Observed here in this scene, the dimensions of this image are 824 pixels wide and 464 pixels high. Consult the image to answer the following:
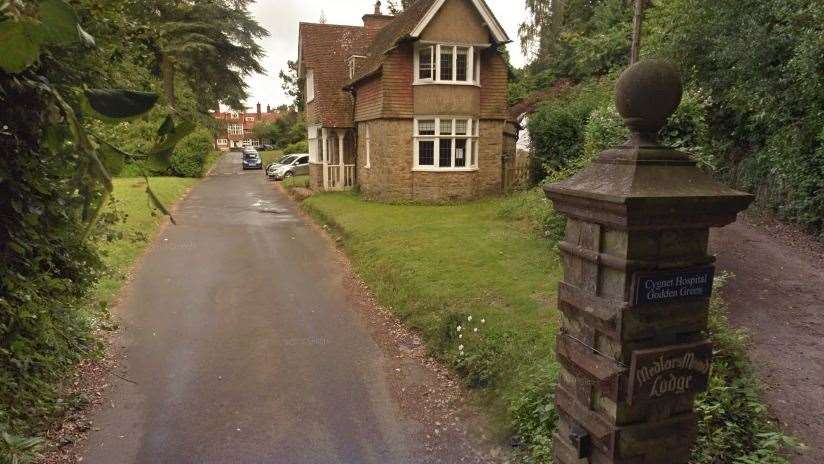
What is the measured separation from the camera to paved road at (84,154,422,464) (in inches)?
226

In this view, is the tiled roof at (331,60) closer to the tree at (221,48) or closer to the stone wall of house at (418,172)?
the stone wall of house at (418,172)

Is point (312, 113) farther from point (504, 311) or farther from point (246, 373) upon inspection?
point (246, 373)

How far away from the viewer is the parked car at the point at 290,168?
35250mm

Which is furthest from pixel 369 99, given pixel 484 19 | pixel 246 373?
pixel 246 373

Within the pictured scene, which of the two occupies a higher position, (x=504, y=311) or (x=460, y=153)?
(x=460, y=153)

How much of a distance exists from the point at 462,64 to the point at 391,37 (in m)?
3.76

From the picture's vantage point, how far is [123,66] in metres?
5.42

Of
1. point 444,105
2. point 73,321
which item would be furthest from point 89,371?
point 444,105

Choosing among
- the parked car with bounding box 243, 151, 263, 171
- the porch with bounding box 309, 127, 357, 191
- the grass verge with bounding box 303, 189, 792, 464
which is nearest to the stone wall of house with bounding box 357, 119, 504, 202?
the grass verge with bounding box 303, 189, 792, 464

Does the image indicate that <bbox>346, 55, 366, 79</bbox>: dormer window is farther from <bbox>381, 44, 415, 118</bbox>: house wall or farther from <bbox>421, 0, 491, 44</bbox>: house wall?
<bbox>421, 0, 491, 44</bbox>: house wall

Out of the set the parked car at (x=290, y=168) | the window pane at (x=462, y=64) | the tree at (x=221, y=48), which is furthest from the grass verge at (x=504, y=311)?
the tree at (x=221, y=48)

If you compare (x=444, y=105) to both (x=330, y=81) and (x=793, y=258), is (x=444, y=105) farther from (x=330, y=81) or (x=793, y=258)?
(x=793, y=258)

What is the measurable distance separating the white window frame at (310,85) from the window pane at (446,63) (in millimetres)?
8524

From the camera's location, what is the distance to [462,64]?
20.4m
